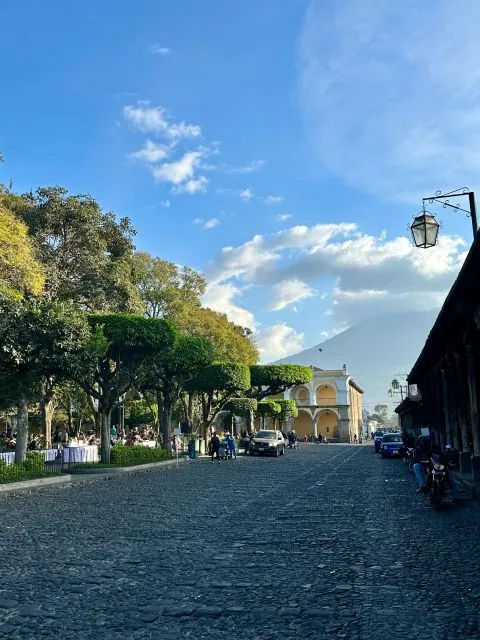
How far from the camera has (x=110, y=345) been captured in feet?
83.5

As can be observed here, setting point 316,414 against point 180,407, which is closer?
point 180,407

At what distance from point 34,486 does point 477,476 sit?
1244 cm

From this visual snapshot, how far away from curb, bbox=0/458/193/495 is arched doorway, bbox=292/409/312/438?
2407 inches

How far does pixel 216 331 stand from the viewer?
4791 centimetres

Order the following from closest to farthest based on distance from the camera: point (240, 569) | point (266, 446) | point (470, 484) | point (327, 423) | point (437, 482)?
1. point (240, 569)
2. point (437, 482)
3. point (470, 484)
4. point (266, 446)
5. point (327, 423)

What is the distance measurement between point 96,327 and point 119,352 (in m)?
2.57

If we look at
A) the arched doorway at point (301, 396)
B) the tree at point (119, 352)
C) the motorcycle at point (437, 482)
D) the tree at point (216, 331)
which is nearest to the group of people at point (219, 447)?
the tree at point (119, 352)

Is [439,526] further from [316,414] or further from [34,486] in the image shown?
[316,414]

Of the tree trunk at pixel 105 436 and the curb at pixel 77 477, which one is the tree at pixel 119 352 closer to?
the tree trunk at pixel 105 436

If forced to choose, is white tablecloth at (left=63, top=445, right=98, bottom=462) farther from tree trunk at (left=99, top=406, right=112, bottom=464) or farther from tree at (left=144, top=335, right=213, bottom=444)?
tree at (left=144, top=335, right=213, bottom=444)

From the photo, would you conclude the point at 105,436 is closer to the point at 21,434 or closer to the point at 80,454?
the point at 80,454

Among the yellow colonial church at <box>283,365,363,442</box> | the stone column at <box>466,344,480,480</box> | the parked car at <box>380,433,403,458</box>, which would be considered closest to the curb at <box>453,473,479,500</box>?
the stone column at <box>466,344,480,480</box>

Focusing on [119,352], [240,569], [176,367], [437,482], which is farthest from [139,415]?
[240,569]

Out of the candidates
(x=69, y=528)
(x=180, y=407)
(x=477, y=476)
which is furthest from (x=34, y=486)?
(x=180, y=407)
